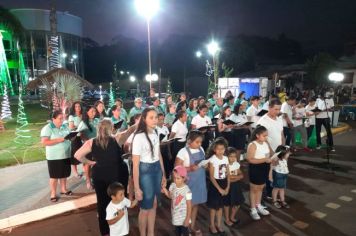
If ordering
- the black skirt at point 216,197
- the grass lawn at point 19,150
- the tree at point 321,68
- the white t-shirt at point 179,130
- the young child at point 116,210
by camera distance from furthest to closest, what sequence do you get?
the tree at point 321,68, the grass lawn at point 19,150, the white t-shirt at point 179,130, the black skirt at point 216,197, the young child at point 116,210

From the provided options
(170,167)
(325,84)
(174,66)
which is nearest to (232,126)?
(170,167)

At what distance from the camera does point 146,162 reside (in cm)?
386

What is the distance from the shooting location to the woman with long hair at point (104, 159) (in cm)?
392

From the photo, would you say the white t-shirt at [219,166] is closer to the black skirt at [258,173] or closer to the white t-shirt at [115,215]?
the black skirt at [258,173]

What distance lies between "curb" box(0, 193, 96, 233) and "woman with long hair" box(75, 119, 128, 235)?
168cm

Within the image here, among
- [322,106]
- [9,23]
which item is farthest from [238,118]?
[9,23]

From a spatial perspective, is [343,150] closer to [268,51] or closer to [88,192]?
[88,192]

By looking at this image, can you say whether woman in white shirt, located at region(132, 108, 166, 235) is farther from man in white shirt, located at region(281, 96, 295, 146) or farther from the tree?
the tree

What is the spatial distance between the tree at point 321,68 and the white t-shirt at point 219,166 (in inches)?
1155

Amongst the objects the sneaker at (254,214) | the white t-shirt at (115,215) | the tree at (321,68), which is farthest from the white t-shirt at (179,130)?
the tree at (321,68)

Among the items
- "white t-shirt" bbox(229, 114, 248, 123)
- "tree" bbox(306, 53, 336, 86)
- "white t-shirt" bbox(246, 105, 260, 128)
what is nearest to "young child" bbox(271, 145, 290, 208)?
"white t-shirt" bbox(229, 114, 248, 123)

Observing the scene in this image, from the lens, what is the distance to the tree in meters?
29.8

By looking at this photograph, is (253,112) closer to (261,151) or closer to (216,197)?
(261,151)

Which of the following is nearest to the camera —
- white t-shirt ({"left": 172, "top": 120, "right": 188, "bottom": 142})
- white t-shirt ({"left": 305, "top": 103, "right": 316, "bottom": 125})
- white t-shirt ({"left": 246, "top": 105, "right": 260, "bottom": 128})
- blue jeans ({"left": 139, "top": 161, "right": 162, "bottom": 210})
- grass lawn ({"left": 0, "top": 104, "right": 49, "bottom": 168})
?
blue jeans ({"left": 139, "top": 161, "right": 162, "bottom": 210})
